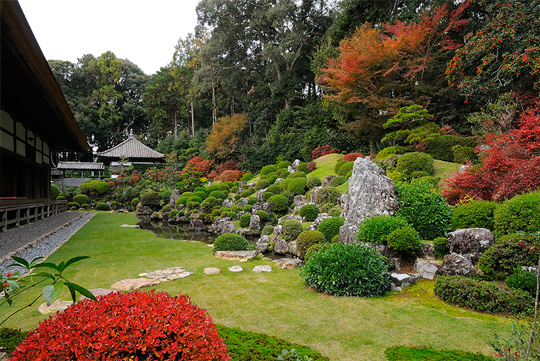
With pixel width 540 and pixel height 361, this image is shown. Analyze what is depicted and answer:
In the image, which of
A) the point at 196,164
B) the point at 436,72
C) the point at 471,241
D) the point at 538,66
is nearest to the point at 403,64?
the point at 436,72

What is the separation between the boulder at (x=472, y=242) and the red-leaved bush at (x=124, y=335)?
5.14m

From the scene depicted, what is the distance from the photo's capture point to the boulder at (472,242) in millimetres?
5125

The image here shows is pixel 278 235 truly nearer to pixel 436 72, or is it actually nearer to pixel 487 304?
pixel 487 304

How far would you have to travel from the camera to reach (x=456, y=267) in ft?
15.6

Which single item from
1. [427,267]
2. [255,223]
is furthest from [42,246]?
[427,267]

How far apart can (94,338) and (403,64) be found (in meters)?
18.0

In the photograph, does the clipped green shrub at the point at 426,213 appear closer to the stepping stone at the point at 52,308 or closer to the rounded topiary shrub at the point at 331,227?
the rounded topiary shrub at the point at 331,227

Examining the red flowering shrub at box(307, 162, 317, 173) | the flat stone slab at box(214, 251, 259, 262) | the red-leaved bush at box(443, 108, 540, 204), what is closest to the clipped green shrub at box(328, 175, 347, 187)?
the red flowering shrub at box(307, 162, 317, 173)

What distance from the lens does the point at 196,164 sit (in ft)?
91.8

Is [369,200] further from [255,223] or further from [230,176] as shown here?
[230,176]

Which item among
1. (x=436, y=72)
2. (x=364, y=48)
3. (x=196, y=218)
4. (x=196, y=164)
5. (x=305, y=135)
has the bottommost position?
(x=196, y=218)

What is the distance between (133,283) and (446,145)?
1288cm

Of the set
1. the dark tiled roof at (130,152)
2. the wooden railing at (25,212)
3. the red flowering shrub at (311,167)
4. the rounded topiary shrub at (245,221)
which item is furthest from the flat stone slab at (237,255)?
the dark tiled roof at (130,152)

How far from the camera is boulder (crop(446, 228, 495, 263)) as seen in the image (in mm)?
5125
